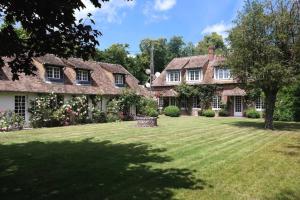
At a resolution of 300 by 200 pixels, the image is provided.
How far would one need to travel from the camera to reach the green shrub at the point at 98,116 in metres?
30.4

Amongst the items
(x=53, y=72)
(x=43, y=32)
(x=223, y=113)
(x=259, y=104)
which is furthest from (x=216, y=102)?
(x=43, y=32)

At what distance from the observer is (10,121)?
23.3 meters

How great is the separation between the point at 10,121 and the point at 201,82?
86.6ft

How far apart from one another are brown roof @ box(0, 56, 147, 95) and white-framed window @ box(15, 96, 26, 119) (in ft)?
2.65

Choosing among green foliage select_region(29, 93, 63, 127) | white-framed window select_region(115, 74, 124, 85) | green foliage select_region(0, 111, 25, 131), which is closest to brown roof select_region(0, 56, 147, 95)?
white-framed window select_region(115, 74, 124, 85)

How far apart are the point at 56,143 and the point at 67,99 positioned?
13.3m

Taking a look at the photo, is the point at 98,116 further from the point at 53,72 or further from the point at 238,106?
the point at 238,106

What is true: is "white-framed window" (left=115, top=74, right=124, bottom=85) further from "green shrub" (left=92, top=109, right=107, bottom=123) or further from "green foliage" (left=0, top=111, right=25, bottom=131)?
"green foliage" (left=0, top=111, right=25, bottom=131)

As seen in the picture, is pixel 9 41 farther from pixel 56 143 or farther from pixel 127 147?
pixel 56 143

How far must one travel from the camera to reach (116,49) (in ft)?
202

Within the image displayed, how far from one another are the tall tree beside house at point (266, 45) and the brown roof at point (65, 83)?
13050 mm

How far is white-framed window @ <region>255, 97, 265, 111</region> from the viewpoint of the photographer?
131 feet

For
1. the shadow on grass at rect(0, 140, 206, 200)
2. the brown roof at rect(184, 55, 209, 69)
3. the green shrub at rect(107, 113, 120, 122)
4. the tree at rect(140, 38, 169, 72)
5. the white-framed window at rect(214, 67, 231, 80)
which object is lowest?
the shadow on grass at rect(0, 140, 206, 200)

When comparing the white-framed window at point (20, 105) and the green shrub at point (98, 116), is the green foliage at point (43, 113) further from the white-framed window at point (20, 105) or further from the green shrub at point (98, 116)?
the green shrub at point (98, 116)
